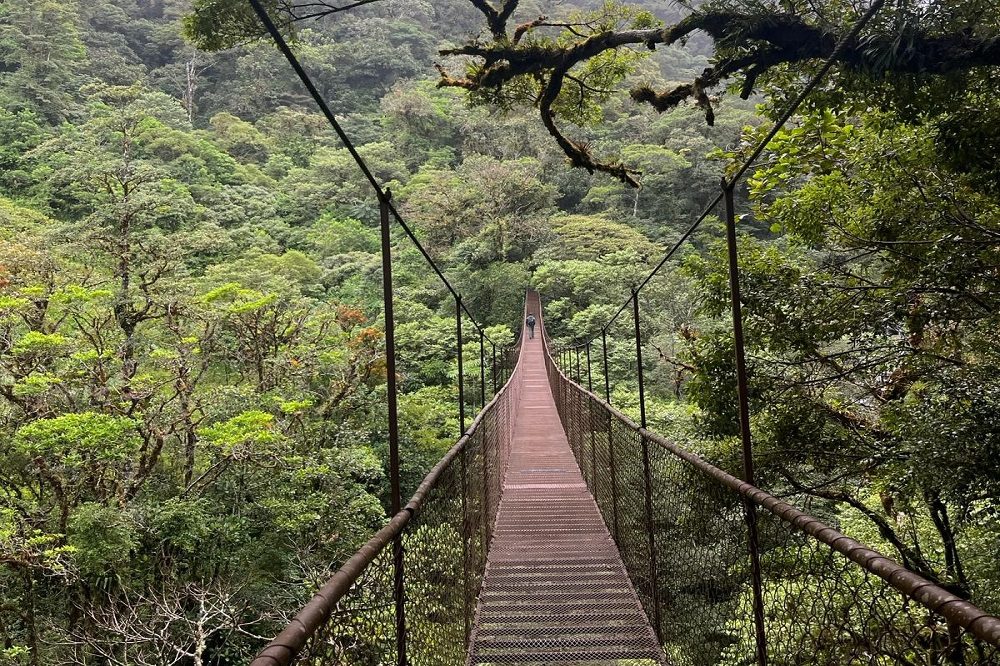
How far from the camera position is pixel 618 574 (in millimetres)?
2736

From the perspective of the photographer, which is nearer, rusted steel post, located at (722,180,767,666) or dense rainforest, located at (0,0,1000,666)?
rusted steel post, located at (722,180,767,666)

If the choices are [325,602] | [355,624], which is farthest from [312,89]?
[355,624]

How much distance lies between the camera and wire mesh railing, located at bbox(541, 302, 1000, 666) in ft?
2.56

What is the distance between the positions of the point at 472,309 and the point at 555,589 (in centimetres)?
1214

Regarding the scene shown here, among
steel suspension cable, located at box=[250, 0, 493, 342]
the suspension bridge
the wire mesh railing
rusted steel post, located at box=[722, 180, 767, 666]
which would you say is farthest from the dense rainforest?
steel suspension cable, located at box=[250, 0, 493, 342]

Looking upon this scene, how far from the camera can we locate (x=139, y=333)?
23.0 feet

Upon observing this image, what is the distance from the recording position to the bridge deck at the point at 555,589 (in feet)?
7.16

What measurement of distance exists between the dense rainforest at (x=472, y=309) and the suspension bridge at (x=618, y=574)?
509 millimetres

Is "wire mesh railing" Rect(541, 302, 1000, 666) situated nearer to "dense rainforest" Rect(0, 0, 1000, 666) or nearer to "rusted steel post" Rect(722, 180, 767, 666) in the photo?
"rusted steel post" Rect(722, 180, 767, 666)

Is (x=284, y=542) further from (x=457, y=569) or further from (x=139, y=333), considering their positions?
(x=457, y=569)

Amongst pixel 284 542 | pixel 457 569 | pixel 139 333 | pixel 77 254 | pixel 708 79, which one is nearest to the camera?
pixel 457 569

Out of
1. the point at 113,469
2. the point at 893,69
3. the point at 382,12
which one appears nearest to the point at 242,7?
the point at 893,69

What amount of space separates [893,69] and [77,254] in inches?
336

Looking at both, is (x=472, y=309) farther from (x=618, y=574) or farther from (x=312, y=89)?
(x=312, y=89)
